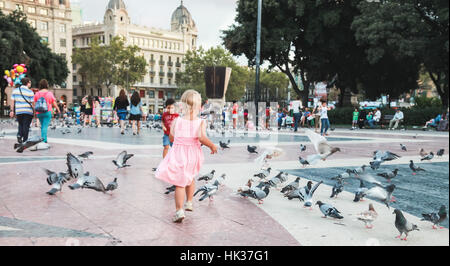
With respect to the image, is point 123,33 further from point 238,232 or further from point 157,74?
point 238,232

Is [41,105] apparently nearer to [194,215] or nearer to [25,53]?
[194,215]

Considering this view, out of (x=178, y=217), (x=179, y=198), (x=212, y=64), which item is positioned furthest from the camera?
(x=212, y=64)

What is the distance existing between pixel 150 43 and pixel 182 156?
286 ft

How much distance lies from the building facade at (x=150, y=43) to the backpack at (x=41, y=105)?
7094 cm

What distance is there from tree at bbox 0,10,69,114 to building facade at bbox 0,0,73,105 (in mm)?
20538

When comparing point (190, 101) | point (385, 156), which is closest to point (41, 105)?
point (190, 101)

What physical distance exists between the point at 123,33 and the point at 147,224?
270 ft

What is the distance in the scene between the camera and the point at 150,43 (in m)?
87.6

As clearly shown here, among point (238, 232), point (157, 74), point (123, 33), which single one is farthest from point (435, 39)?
point (157, 74)

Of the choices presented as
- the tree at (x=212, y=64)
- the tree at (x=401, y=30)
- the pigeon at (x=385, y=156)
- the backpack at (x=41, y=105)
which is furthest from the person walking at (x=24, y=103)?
the tree at (x=212, y=64)

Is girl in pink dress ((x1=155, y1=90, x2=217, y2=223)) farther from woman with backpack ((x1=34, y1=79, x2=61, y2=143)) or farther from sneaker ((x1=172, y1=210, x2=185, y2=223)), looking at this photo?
woman with backpack ((x1=34, y1=79, x2=61, y2=143))

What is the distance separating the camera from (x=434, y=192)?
204 inches

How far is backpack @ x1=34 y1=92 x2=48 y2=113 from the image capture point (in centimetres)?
991

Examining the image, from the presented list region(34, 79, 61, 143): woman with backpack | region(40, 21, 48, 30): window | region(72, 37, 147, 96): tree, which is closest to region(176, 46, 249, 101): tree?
region(72, 37, 147, 96): tree
